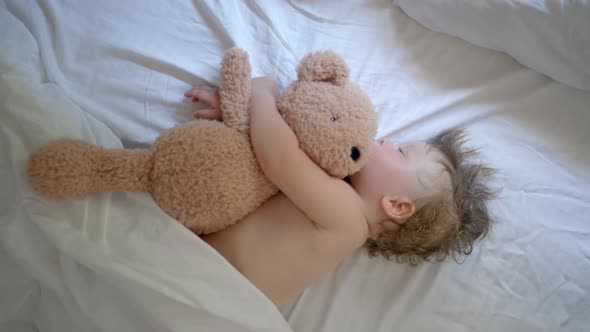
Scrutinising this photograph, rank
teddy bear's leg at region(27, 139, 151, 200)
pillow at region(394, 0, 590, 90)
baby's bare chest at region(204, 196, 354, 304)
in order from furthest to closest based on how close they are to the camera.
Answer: pillow at region(394, 0, 590, 90), baby's bare chest at region(204, 196, 354, 304), teddy bear's leg at region(27, 139, 151, 200)

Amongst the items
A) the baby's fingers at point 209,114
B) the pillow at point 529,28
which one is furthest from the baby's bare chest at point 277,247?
the pillow at point 529,28

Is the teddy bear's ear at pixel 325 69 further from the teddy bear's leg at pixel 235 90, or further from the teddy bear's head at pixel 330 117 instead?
the teddy bear's leg at pixel 235 90

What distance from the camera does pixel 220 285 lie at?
69 cm

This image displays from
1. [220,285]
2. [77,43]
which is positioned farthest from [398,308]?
[77,43]

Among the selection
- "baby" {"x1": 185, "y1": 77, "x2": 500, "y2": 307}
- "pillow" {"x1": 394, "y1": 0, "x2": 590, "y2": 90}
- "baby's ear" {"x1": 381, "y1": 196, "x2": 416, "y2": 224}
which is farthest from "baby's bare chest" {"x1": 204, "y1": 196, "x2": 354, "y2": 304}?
"pillow" {"x1": 394, "y1": 0, "x2": 590, "y2": 90}

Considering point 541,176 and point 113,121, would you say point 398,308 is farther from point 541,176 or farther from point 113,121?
point 113,121

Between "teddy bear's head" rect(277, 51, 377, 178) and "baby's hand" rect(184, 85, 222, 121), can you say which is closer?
"teddy bear's head" rect(277, 51, 377, 178)

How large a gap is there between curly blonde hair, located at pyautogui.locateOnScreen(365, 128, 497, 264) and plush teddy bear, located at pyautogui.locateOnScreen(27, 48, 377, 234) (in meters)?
0.18

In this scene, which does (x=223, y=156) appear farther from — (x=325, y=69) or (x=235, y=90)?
(x=325, y=69)

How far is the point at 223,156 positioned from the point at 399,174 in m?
0.35

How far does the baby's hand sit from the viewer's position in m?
0.79

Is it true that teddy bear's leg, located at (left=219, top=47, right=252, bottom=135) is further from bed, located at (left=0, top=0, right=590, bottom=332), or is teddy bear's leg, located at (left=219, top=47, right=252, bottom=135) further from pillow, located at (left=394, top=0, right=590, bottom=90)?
pillow, located at (left=394, top=0, right=590, bottom=90)

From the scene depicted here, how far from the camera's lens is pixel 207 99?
79 centimetres

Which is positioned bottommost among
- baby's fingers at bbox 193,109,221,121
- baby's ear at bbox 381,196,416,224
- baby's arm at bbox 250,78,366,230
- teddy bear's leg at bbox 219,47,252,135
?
baby's ear at bbox 381,196,416,224
